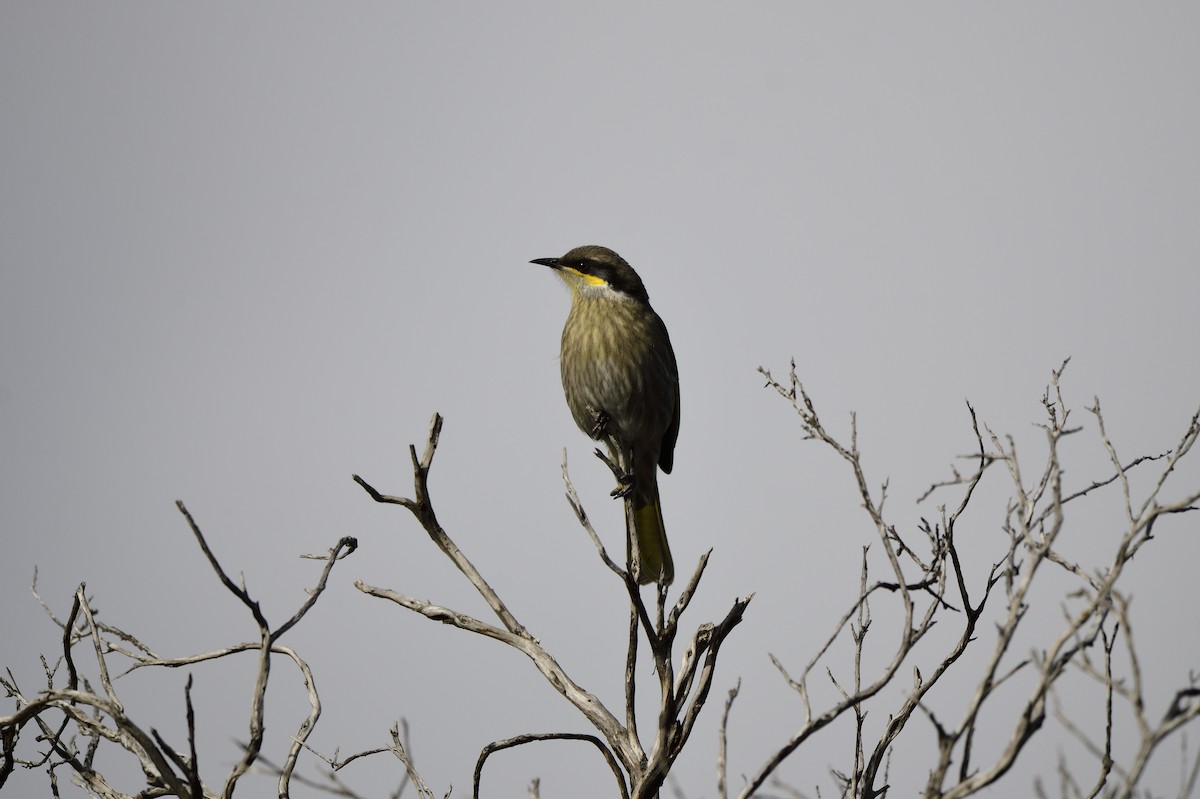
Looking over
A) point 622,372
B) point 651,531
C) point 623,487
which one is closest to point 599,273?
point 622,372

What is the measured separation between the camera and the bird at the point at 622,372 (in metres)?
6.06

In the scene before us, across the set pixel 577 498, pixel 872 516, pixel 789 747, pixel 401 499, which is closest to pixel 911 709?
pixel 872 516

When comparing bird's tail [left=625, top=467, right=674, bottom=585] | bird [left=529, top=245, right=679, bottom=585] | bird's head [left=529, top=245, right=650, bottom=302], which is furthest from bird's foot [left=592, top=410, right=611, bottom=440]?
bird's head [left=529, top=245, right=650, bottom=302]

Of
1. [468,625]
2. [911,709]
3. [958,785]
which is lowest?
[958,785]

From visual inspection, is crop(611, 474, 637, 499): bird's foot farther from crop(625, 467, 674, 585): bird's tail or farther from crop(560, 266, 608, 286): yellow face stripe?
crop(560, 266, 608, 286): yellow face stripe

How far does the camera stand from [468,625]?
3.58 m

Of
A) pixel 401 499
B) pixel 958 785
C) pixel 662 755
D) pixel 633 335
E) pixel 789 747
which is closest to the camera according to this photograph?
pixel 958 785

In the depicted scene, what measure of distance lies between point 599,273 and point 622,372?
2.29 feet

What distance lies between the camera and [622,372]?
6059mm

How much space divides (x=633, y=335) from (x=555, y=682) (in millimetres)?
2957

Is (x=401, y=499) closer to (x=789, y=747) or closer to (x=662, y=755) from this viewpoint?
(x=662, y=755)

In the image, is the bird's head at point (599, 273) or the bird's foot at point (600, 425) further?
the bird's head at point (599, 273)

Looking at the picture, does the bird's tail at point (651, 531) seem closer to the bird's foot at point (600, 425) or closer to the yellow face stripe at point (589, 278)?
the bird's foot at point (600, 425)

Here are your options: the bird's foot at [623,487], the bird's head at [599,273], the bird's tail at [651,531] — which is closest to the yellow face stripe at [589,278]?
the bird's head at [599,273]
